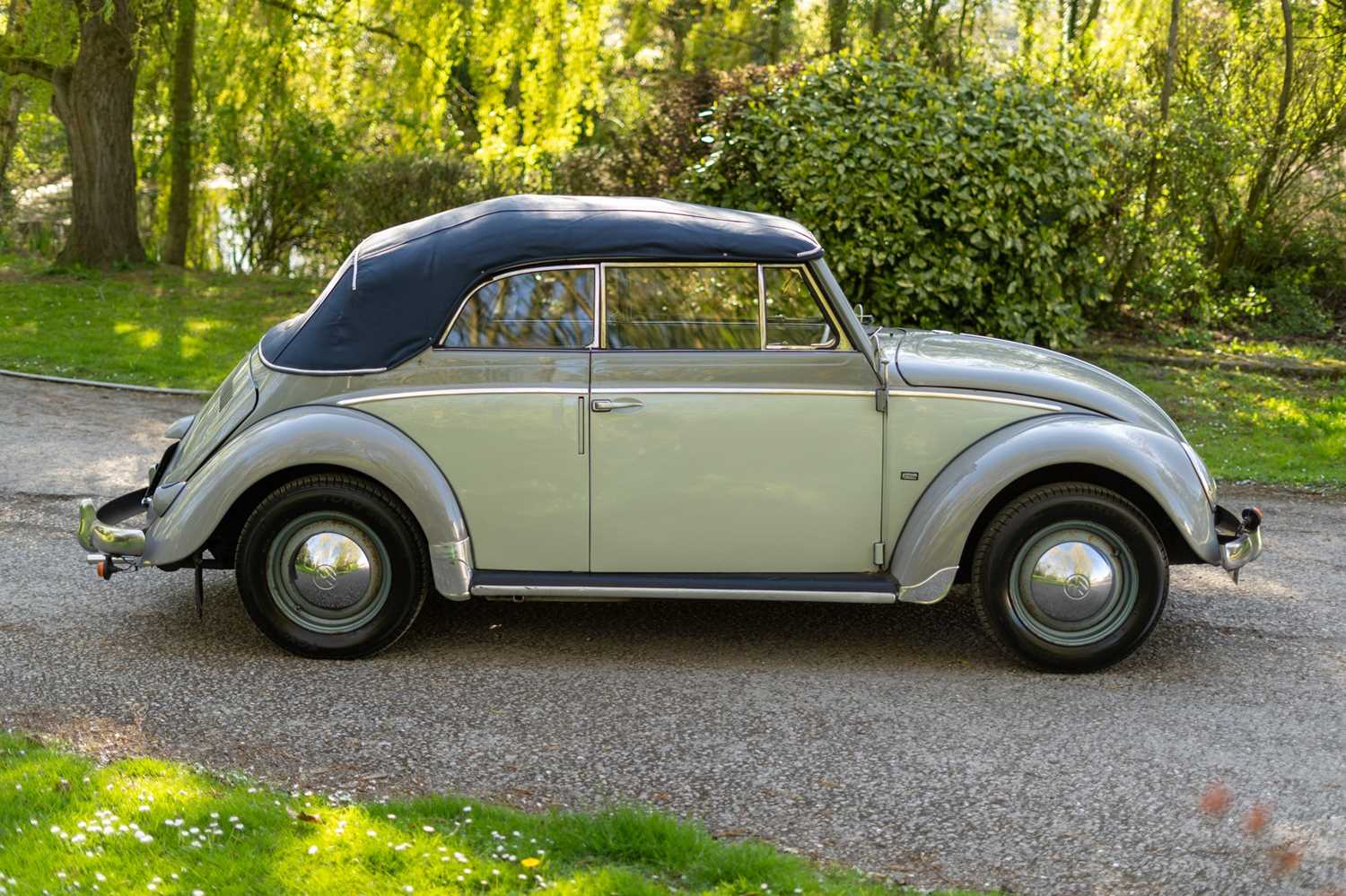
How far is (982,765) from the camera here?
4605mm

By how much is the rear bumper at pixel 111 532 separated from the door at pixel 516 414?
112cm

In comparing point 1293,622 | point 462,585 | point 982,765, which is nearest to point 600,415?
point 462,585

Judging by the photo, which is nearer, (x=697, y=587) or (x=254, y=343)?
(x=697, y=587)

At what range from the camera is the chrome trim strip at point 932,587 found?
17.5ft

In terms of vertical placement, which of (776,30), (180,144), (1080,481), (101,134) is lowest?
(1080,481)

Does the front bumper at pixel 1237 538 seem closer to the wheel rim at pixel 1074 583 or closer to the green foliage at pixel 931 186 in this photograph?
the wheel rim at pixel 1074 583

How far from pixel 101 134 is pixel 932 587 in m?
13.6

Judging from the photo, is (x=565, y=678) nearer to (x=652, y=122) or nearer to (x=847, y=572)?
(x=847, y=572)

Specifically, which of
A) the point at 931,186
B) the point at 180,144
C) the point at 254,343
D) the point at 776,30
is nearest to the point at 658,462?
the point at 931,186

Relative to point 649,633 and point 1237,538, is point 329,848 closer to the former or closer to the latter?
point 649,633

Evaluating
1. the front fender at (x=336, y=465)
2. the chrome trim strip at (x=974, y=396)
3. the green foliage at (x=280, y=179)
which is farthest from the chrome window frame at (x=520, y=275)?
the green foliage at (x=280, y=179)

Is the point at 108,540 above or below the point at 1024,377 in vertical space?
below

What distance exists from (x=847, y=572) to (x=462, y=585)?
4.93 ft

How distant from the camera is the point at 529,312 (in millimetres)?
5484
